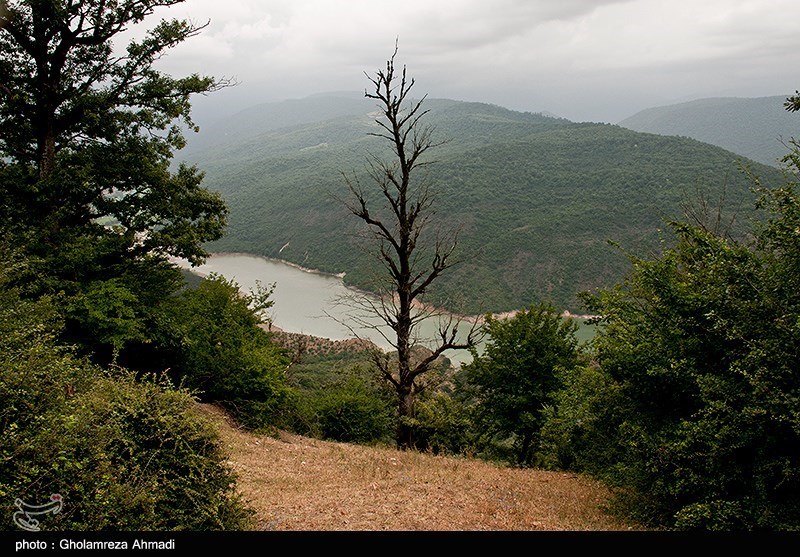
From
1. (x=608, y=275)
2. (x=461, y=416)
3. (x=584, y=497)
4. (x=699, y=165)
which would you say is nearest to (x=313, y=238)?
(x=608, y=275)

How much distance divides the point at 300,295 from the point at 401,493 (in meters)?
56.8

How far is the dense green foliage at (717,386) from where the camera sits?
5254 millimetres

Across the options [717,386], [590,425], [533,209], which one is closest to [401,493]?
[590,425]

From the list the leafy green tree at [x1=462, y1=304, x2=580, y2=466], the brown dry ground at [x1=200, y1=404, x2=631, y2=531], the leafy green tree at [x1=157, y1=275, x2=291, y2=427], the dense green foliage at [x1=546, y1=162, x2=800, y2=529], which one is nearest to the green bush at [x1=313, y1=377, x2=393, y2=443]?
the leafy green tree at [x1=157, y1=275, x2=291, y2=427]

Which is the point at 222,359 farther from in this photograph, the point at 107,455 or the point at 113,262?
the point at 107,455

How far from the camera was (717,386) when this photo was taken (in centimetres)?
573

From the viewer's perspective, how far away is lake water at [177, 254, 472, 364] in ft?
163

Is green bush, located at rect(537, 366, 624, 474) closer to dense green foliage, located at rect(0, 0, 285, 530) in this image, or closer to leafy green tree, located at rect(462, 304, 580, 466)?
leafy green tree, located at rect(462, 304, 580, 466)

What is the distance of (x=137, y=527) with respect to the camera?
13.3 ft

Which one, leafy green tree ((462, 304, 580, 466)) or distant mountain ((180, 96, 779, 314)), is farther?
distant mountain ((180, 96, 779, 314))

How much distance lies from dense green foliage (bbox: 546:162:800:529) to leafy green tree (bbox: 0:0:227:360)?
30.9ft

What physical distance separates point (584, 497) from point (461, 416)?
7907 mm

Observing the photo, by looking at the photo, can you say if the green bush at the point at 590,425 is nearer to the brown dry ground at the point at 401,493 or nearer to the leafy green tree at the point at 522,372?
the brown dry ground at the point at 401,493

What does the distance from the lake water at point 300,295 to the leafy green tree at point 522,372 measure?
24.0 meters
